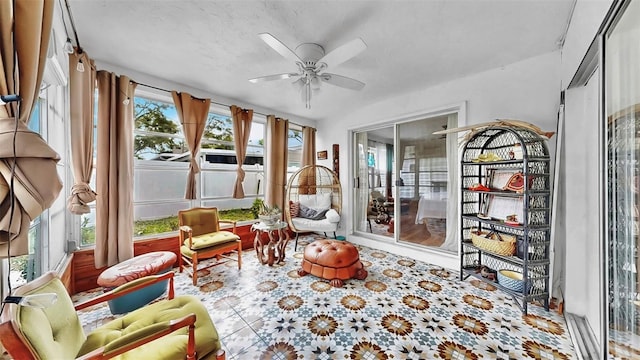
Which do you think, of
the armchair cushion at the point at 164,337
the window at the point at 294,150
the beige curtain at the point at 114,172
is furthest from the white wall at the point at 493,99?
the beige curtain at the point at 114,172

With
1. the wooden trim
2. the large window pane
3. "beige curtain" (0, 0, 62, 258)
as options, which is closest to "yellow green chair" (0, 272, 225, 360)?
"beige curtain" (0, 0, 62, 258)

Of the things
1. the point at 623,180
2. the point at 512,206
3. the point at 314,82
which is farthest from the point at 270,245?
the point at 623,180

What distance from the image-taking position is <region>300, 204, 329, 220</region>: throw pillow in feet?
13.2

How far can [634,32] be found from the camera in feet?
3.23

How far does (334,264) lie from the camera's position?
2.51 meters

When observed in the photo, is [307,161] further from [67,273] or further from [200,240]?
[67,273]

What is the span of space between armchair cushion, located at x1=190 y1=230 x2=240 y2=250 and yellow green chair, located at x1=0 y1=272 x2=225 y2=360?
1.14 metres

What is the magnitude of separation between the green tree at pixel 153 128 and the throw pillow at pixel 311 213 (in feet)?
7.07

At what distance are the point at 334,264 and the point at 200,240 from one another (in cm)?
160

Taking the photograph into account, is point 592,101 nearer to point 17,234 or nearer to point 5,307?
point 17,234

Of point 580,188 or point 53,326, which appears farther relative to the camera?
point 580,188

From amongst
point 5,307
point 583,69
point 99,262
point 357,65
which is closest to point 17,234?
point 5,307

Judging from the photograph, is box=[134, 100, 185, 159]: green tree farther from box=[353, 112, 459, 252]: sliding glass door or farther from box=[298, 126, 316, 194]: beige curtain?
box=[353, 112, 459, 252]: sliding glass door

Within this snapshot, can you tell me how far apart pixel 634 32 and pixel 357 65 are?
194 cm
